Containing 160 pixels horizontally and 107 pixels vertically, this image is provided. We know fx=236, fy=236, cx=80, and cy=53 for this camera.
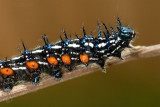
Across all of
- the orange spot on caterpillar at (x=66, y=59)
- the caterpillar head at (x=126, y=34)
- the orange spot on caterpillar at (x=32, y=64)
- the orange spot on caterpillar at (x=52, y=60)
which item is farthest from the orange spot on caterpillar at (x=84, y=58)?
the orange spot on caterpillar at (x=32, y=64)

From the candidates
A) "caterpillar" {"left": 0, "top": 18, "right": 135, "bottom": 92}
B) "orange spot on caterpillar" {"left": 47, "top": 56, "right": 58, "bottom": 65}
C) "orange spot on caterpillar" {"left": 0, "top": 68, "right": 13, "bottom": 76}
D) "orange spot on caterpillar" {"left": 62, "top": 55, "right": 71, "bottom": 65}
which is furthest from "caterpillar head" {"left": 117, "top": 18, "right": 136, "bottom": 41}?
"orange spot on caterpillar" {"left": 0, "top": 68, "right": 13, "bottom": 76}

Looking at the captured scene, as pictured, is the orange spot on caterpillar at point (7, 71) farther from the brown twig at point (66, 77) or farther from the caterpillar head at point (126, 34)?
the caterpillar head at point (126, 34)

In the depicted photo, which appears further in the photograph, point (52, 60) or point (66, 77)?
point (52, 60)

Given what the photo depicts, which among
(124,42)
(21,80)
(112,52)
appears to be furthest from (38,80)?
(124,42)

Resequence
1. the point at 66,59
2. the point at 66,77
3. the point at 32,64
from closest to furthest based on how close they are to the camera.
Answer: the point at 66,77 < the point at 66,59 < the point at 32,64

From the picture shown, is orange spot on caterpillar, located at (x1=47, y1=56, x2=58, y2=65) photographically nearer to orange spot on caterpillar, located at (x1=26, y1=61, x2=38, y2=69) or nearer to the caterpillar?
the caterpillar

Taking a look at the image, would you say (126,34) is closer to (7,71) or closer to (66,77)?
(66,77)

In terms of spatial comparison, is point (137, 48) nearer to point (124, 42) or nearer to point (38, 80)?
point (124, 42)

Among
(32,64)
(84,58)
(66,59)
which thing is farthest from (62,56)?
(32,64)
